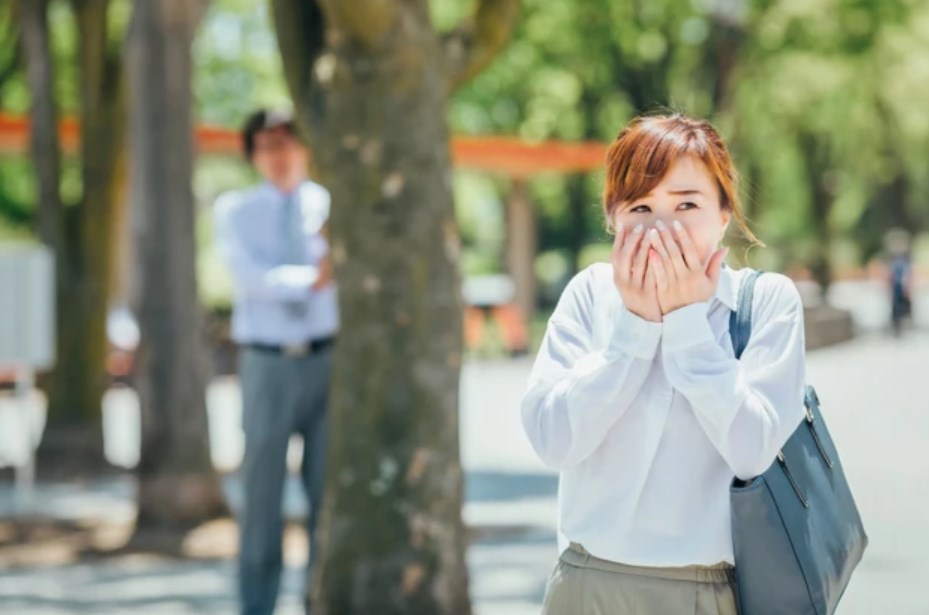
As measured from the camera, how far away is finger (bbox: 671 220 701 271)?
2.77 meters

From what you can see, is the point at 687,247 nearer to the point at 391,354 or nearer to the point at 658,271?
the point at 658,271

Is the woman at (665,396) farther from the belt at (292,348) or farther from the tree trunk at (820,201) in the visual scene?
the tree trunk at (820,201)

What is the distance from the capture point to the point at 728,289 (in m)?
2.93

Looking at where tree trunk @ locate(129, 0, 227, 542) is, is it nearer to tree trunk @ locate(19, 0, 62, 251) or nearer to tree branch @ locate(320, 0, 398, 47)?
tree trunk @ locate(19, 0, 62, 251)

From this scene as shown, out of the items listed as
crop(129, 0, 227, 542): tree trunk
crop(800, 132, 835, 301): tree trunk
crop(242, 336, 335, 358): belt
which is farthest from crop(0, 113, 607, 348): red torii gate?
crop(242, 336, 335, 358): belt

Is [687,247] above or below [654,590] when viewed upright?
above

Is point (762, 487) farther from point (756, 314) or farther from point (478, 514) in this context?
point (478, 514)

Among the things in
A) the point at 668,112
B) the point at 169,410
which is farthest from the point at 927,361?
the point at 668,112

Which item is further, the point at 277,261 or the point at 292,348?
the point at 277,261

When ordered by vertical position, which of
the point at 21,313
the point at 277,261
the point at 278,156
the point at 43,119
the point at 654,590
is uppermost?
the point at 43,119

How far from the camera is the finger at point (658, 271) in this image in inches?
109

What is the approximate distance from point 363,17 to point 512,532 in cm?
470

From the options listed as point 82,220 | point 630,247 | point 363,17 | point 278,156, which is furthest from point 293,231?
point 82,220

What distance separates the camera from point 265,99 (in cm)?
3300
